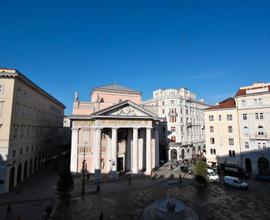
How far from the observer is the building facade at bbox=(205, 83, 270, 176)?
3203 cm

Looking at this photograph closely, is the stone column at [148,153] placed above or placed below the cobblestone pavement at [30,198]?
above

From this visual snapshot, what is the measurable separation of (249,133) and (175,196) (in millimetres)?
20876

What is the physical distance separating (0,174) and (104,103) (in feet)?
63.0

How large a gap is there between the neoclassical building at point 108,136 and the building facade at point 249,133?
15361mm

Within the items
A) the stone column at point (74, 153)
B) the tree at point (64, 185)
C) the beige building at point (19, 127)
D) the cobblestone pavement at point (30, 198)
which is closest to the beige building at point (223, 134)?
the stone column at point (74, 153)

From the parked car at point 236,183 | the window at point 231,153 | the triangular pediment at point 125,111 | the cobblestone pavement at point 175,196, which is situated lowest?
the cobblestone pavement at point 175,196

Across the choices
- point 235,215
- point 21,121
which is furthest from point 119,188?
point 21,121

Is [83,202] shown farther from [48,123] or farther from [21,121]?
[48,123]

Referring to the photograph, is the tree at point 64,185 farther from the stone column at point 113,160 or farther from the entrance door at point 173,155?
the entrance door at point 173,155

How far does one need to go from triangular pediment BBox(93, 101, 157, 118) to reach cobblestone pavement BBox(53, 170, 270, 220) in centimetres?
1109

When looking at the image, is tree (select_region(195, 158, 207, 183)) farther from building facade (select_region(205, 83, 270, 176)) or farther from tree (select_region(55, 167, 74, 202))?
tree (select_region(55, 167, 74, 202))

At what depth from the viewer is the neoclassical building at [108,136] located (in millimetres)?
30688

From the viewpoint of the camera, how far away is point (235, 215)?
56.4 feet

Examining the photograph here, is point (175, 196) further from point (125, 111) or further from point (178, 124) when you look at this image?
point (178, 124)
